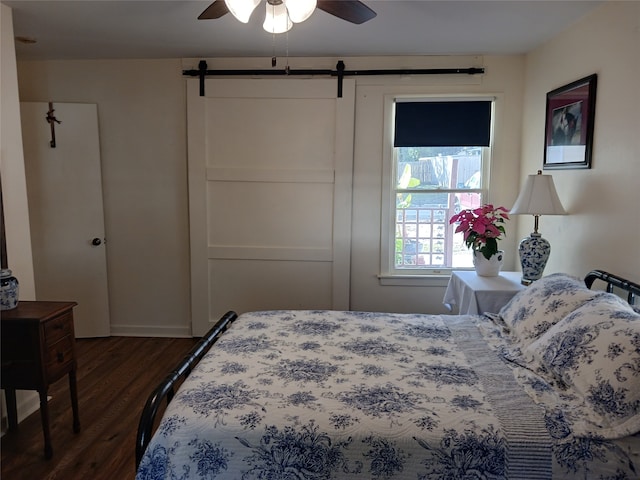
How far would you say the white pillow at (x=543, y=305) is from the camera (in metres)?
1.95

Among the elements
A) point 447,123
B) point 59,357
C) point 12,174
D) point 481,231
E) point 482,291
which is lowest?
point 59,357

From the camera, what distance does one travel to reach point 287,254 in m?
3.79

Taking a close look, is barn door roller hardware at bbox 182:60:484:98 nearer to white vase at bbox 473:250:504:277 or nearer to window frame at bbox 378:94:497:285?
window frame at bbox 378:94:497:285

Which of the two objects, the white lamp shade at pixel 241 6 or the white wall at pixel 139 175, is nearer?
the white lamp shade at pixel 241 6

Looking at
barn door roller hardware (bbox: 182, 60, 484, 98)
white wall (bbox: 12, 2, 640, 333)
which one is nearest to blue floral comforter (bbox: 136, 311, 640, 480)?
white wall (bbox: 12, 2, 640, 333)

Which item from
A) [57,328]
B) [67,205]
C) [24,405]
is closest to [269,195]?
[67,205]

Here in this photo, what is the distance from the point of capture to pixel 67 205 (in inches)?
146

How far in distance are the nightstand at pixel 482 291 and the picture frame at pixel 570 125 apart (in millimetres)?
800

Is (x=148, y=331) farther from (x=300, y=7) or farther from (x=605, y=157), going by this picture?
(x=605, y=157)

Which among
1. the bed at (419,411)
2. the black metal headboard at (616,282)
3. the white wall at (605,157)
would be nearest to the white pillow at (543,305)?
the bed at (419,411)

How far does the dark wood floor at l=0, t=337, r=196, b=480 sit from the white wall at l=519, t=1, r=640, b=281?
2666 millimetres

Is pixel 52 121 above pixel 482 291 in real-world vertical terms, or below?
above

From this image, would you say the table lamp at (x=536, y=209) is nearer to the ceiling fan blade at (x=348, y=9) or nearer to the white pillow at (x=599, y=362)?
the white pillow at (x=599, y=362)

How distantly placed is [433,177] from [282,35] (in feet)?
5.25
